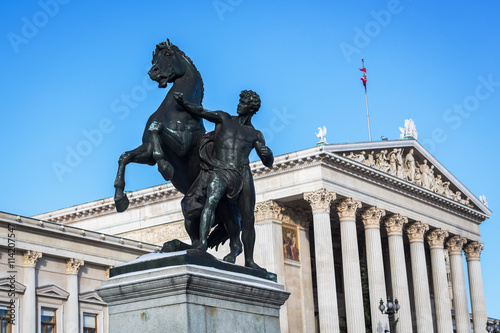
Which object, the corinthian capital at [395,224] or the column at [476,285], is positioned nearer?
the corinthian capital at [395,224]

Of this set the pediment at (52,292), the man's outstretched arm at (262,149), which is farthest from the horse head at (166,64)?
the pediment at (52,292)

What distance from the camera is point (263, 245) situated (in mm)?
47594

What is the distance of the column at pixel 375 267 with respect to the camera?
158 feet

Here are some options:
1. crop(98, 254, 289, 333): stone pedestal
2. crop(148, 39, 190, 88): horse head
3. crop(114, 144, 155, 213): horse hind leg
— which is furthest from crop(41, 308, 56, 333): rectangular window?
crop(98, 254, 289, 333): stone pedestal

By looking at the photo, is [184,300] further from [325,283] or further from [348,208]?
[348,208]

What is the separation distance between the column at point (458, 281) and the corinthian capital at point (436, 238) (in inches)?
96.7

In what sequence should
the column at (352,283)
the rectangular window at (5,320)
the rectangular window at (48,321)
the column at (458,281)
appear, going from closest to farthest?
the rectangular window at (5,320) < the rectangular window at (48,321) < the column at (352,283) < the column at (458,281)

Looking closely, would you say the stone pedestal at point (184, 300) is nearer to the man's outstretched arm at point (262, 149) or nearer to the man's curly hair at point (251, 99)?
the man's outstretched arm at point (262, 149)

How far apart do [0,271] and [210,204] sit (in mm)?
33892

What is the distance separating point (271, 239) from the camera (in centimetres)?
4762

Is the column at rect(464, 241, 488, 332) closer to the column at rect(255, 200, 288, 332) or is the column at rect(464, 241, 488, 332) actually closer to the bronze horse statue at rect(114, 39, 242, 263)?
the column at rect(255, 200, 288, 332)

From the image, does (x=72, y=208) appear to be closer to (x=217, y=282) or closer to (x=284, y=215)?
(x=284, y=215)

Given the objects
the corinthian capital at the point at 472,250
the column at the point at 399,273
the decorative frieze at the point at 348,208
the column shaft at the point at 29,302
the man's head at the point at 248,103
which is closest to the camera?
the man's head at the point at 248,103

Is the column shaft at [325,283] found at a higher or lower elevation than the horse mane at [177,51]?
higher
